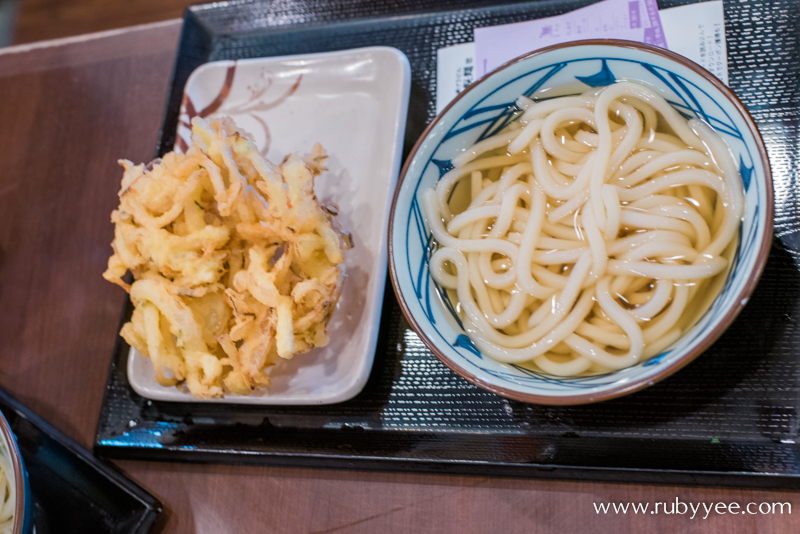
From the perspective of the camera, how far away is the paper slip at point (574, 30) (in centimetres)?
135

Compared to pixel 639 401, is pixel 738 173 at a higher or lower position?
higher

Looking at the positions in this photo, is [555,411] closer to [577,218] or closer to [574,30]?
[577,218]

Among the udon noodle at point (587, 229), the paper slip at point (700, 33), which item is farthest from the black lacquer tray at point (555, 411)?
the udon noodle at point (587, 229)

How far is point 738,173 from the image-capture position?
981 mm

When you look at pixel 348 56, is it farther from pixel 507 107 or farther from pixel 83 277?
pixel 83 277

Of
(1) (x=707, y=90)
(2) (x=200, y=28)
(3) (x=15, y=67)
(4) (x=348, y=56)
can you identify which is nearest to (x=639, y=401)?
(1) (x=707, y=90)

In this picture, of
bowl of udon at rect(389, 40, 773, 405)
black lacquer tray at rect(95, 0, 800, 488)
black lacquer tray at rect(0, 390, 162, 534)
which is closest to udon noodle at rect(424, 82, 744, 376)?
bowl of udon at rect(389, 40, 773, 405)

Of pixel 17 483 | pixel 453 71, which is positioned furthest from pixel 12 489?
pixel 453 71

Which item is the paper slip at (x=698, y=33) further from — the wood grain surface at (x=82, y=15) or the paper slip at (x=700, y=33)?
the wood grain surface at (x=82, y=15)

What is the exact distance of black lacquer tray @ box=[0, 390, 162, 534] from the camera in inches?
51.7

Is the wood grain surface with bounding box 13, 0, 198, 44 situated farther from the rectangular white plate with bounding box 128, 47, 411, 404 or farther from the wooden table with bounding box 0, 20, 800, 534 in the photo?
the rectangular white plate with bounding box 128, 47, 411, 404

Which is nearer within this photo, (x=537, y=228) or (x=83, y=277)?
(x=537, y=228)

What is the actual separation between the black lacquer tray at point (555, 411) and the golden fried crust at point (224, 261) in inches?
7.2

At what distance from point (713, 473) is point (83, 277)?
5.92 feet
